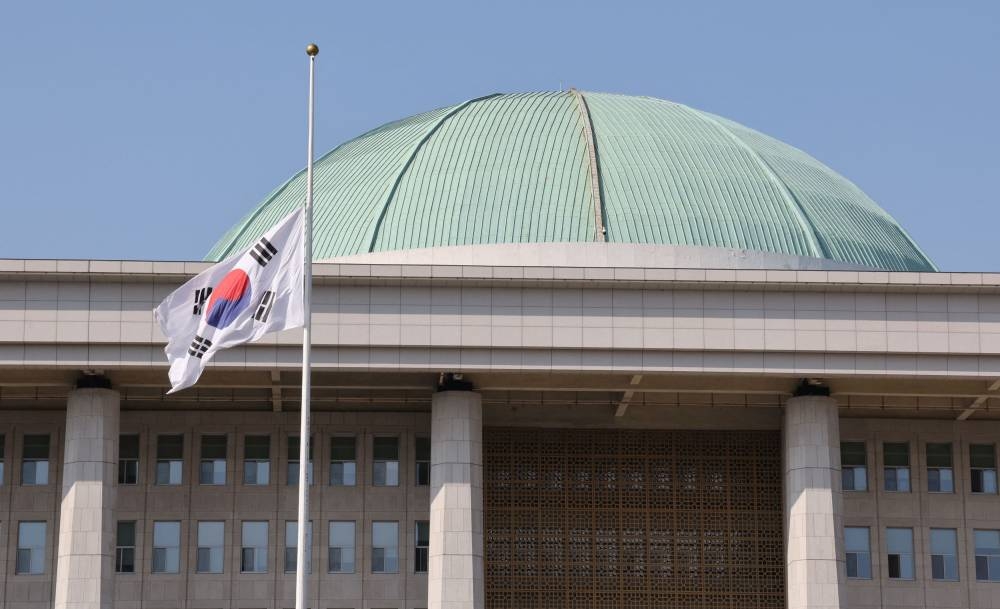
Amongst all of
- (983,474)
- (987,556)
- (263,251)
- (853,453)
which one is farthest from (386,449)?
(263,251)

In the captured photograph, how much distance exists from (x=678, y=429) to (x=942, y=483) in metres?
6.64

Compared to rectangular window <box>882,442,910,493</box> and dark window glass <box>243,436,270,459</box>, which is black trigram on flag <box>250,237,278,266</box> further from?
rectangular window <box>882,442,910,493</box>

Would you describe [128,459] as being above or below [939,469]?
above

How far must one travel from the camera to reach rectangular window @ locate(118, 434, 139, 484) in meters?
46.6

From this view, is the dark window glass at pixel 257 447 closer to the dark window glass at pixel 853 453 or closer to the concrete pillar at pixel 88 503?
the concrete pillar at pixel 88 503

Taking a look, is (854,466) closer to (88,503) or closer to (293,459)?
(293,459)

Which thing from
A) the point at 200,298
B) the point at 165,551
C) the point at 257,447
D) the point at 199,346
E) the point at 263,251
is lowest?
the point at 165,551

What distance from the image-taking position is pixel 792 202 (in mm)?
50719

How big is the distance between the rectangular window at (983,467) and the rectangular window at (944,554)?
4.39 feet

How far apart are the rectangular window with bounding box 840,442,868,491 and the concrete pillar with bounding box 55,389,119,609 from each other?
692 inches

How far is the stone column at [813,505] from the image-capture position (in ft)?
141

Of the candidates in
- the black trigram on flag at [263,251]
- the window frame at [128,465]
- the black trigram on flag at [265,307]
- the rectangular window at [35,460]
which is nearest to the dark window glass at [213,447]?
the window frame at [128,465]

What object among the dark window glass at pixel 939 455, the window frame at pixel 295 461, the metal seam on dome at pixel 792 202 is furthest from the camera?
the metal seam on dome at pixel 792 202

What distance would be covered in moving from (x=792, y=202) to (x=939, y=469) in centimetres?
807
